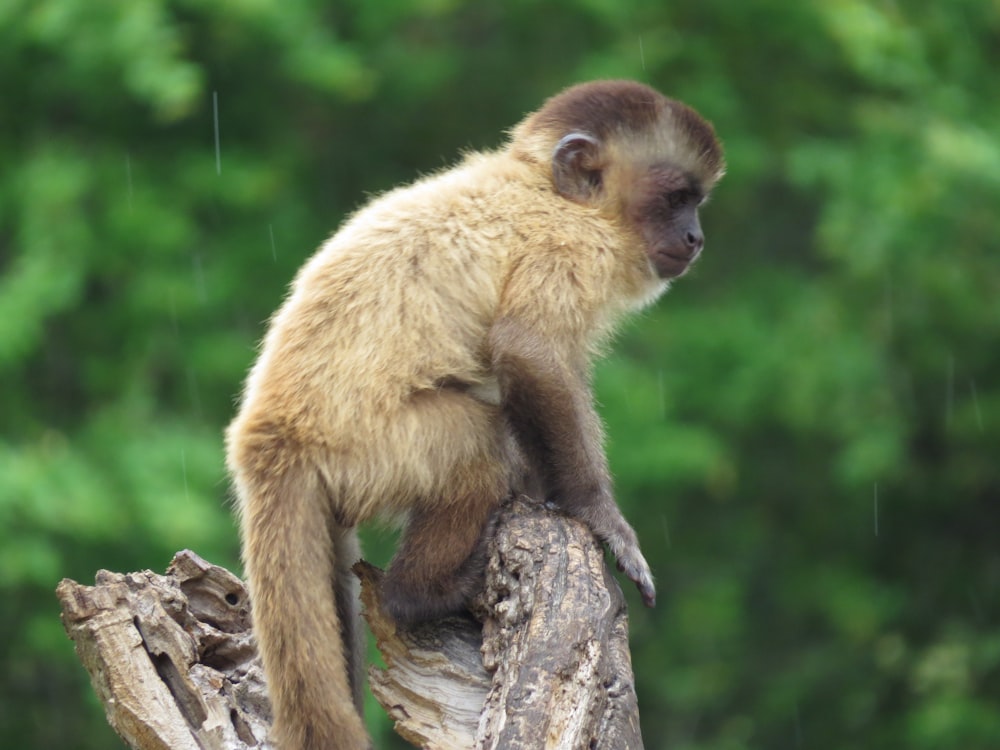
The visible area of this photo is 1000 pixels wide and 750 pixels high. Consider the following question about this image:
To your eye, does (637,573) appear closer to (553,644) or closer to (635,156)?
(553,644)

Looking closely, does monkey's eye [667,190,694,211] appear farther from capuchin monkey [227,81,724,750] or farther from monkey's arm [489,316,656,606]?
monkey's arm [489,316,656,606]

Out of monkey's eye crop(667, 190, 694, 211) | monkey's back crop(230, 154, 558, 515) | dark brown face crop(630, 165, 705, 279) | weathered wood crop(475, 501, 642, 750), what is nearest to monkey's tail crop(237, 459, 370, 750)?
monkey's back crop(230, 154, 558, 515)

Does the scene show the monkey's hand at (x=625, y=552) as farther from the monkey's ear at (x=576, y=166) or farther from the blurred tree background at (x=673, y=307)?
the blurred tree background at (x=673, y=307)

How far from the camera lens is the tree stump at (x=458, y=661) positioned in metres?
4.02

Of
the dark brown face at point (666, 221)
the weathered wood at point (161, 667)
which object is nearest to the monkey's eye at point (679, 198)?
the dark brown face at point (666, 221)

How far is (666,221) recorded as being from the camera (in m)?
5.40

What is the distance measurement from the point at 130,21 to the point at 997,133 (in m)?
5.76

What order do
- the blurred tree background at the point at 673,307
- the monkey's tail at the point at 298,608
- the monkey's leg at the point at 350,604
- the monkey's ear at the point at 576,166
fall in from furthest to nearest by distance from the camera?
1. the blurred tree background at the point at 673,307
2. the monkey's ear at the point at 576,166
3. the monkey's leg at the point at 350,604
4. the monkey's tail at the point at 298,608

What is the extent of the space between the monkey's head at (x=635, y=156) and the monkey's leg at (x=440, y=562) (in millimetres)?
1439

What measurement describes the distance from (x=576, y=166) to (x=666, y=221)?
44 centimetres

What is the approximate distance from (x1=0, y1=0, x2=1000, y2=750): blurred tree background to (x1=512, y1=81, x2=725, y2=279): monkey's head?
9.97ft

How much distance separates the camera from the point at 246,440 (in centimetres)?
448

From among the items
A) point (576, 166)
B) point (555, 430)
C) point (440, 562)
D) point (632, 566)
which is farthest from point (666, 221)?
point (440, 562)

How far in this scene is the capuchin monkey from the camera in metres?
4.27
